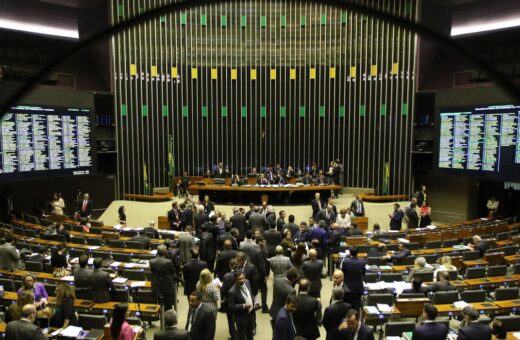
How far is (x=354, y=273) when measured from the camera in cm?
646

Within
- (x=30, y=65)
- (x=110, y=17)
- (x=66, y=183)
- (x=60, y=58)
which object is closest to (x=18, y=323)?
(x=60, y=58)

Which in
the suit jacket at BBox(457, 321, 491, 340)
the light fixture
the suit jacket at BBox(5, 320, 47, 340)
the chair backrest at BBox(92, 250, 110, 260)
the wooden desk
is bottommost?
the wooden desk

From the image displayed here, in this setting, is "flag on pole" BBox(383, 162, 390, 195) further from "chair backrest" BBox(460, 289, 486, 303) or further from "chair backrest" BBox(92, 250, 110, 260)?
"chair backrest" BBox(92, 250, 110, 260)

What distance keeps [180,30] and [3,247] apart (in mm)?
14106

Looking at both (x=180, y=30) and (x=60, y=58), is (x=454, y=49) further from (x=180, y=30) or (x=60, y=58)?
(x=180, y=30)

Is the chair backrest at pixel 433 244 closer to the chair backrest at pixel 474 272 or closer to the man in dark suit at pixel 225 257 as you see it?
the chair backrest at pixel 474 272

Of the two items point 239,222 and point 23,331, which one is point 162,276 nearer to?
point 23,331

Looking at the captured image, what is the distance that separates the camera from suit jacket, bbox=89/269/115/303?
595 centimetres

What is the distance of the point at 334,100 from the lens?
19859 mm

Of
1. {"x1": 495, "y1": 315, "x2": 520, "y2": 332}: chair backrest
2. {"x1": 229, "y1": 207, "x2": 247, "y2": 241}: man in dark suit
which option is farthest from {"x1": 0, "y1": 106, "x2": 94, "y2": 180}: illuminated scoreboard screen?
{"x1": 495, "y1": 315, "x2": 520, "y2": 332}: chair backrest

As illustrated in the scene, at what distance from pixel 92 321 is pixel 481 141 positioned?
42.8ft

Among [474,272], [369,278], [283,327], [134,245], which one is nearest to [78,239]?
[134,245]

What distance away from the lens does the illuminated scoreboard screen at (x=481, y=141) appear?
13.1m

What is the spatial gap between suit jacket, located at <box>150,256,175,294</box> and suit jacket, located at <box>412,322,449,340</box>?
3580 mm
